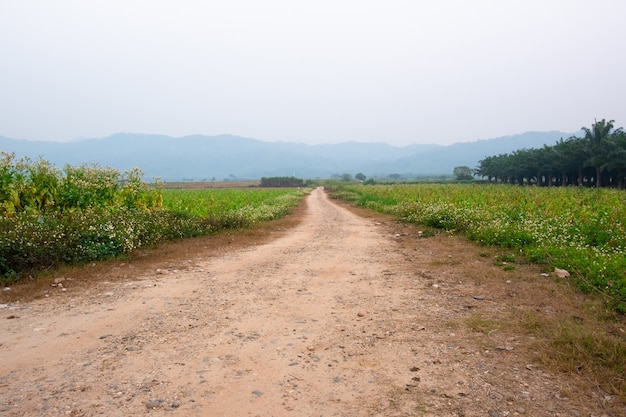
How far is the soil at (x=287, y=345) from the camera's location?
390 cm

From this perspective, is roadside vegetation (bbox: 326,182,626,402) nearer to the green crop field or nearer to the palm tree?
the green crop field

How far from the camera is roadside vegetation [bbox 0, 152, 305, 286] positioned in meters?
8.95

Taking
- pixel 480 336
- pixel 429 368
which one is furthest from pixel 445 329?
pixel 429 368

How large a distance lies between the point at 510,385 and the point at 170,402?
3.46 meters

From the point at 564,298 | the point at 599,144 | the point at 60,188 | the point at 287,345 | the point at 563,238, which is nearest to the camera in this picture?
the point at 287,345

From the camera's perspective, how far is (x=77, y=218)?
10562 millimetres

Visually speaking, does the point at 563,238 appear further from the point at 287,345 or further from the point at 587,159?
the point at 587,159

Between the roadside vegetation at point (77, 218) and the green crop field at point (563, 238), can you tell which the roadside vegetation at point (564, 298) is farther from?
the roadside vegetation at point (77, 218)

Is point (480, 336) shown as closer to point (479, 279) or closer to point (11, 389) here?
point (479, 279)

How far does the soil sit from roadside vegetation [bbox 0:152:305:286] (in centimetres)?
92

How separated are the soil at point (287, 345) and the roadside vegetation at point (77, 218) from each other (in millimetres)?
920

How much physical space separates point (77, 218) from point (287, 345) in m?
8.09

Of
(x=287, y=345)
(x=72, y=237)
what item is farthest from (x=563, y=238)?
(x=72, y=237)

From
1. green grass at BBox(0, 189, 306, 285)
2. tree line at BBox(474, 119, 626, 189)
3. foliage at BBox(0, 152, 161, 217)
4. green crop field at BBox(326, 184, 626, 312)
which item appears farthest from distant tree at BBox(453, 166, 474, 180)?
green grass at BBox(0, 189, 306, 285)
